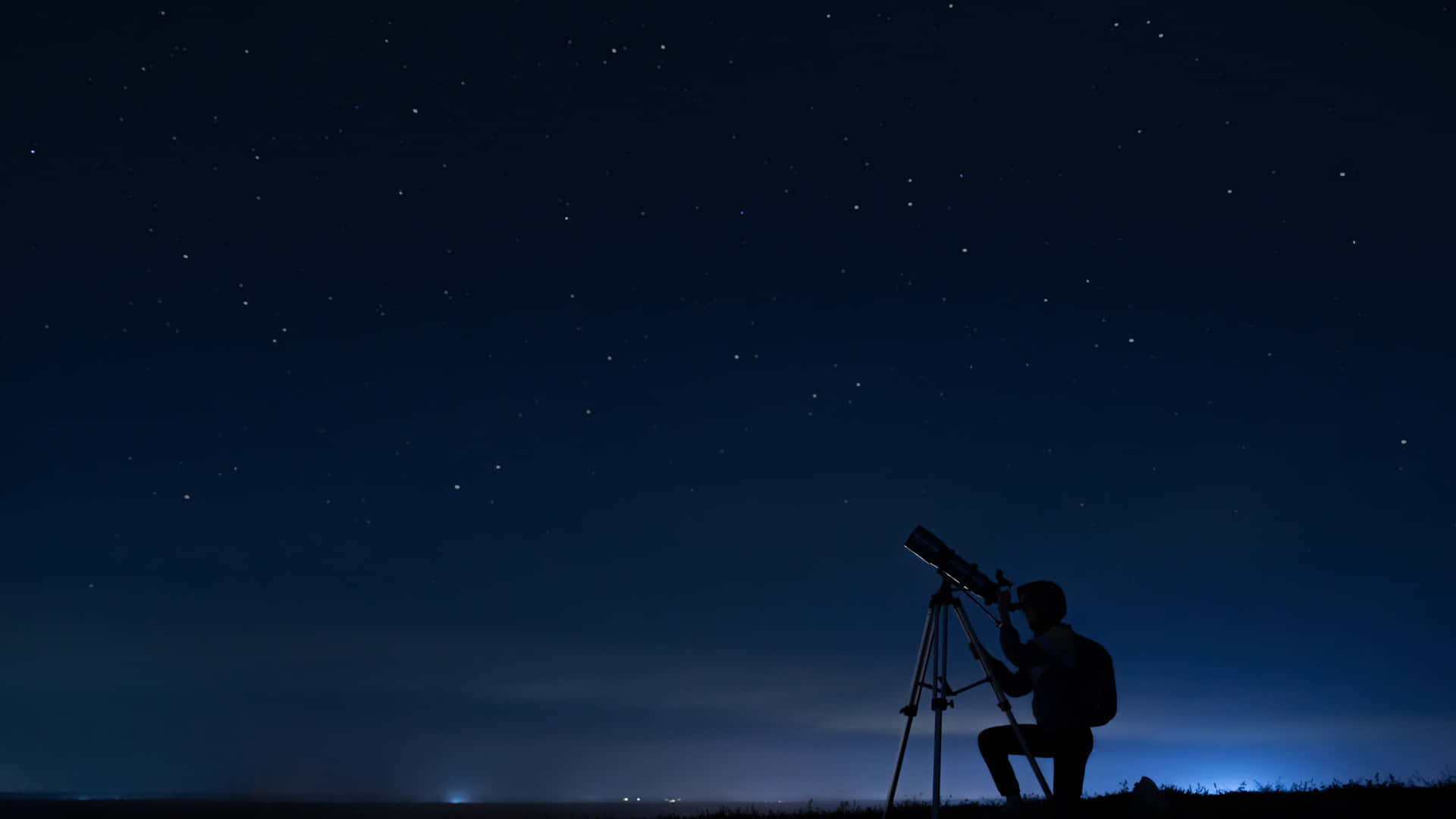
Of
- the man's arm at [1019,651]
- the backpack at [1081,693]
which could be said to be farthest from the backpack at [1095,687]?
the man's arm at [1019,651]

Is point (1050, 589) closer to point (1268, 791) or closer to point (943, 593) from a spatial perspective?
point (943, 593)

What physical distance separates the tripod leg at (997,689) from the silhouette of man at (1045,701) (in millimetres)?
48

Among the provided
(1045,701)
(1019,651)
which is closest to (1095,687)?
(1045,701)

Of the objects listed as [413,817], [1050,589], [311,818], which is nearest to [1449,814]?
[1050,589]

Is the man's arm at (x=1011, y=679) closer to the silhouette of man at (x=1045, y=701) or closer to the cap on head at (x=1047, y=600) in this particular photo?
the silhouette of man at (x=1045, y=701)

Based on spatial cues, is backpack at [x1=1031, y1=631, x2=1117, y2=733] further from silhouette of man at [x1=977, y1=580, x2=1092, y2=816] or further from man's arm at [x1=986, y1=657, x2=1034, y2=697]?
man's arm at [x1=986, y1=657, x2=1034, y2=697]

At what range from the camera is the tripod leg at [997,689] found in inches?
281

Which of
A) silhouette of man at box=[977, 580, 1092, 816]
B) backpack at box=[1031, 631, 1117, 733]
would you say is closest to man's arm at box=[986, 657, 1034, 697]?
silhouette of man at box=[977, 580, 1092, 816]

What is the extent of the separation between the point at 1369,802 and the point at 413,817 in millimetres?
87335

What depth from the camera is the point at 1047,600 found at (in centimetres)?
725

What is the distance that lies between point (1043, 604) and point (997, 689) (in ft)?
2.67

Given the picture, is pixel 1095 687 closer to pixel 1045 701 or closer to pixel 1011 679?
pixel 1045 701

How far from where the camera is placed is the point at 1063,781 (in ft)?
23.4

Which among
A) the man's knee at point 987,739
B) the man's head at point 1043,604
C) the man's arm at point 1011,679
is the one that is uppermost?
the man's head at point 1043,604
